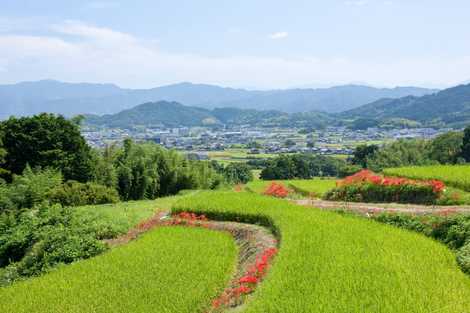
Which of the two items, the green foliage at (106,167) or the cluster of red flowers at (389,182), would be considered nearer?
the cluster of red flowers at (389,182)

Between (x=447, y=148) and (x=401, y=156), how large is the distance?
7.13 metres

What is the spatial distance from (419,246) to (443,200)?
737cm

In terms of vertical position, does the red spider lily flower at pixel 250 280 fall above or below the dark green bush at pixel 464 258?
below

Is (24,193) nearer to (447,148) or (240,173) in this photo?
(240,173)

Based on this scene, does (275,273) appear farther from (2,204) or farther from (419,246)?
(2,204)

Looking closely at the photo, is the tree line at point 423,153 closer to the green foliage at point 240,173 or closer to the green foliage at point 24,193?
the green foliage at point 240,173

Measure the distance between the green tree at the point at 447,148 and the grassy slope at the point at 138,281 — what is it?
206 ft

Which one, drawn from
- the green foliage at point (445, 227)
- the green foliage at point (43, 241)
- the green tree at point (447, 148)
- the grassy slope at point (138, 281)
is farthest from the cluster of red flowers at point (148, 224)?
the green tree at point (447, 148)

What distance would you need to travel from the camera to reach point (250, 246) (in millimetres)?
14133

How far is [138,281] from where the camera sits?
11938 mm

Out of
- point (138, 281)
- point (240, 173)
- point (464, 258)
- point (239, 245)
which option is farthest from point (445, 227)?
point (240, 173)

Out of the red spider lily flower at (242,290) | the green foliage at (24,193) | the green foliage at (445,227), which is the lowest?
the green foliage at (24,193)

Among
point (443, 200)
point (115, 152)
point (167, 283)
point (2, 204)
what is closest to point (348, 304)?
point (167, 283)

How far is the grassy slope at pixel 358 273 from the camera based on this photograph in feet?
25.9
